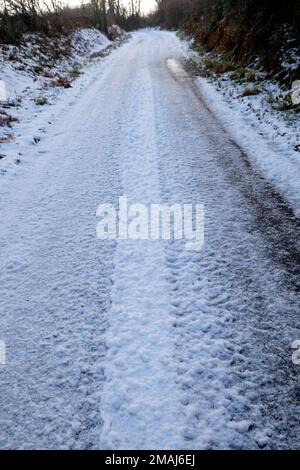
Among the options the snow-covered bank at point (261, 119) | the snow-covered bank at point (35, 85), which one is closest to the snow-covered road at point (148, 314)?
the snow-covered bank at point (261, 119)

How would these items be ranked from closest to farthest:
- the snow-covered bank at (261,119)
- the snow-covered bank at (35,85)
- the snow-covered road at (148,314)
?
the snow-covered road at (148,314), the snow-covered bank at (261,119), the snow-covered bank at (35,85)

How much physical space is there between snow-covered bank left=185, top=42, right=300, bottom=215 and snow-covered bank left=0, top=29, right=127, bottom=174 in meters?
4.48

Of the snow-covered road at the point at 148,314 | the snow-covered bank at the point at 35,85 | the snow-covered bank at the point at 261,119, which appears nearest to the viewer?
the snow-covered road at the point at 148,314

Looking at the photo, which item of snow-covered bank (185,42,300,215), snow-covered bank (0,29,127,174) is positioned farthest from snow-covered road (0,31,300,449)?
snow-covered bank (0,29,127,174)

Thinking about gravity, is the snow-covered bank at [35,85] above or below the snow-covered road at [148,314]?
above

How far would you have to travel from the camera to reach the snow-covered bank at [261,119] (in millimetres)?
5648

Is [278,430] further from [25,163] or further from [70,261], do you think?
[25,163]

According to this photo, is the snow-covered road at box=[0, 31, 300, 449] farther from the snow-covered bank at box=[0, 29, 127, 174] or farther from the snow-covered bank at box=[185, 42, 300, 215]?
the snow-covered bank at box=[0, 29, 127, 174]

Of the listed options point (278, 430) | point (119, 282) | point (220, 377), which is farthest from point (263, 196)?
point (278, 430)

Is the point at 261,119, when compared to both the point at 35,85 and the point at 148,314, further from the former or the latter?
the point at 35,85

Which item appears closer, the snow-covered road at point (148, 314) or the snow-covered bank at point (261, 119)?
the snow-covered road at point (148, 314)

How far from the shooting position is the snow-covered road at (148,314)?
8.16ft

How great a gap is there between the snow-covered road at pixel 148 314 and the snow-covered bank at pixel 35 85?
1.78 meters

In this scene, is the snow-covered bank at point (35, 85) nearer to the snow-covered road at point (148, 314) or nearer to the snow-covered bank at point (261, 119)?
the snow-covered road at point (148, 314)
